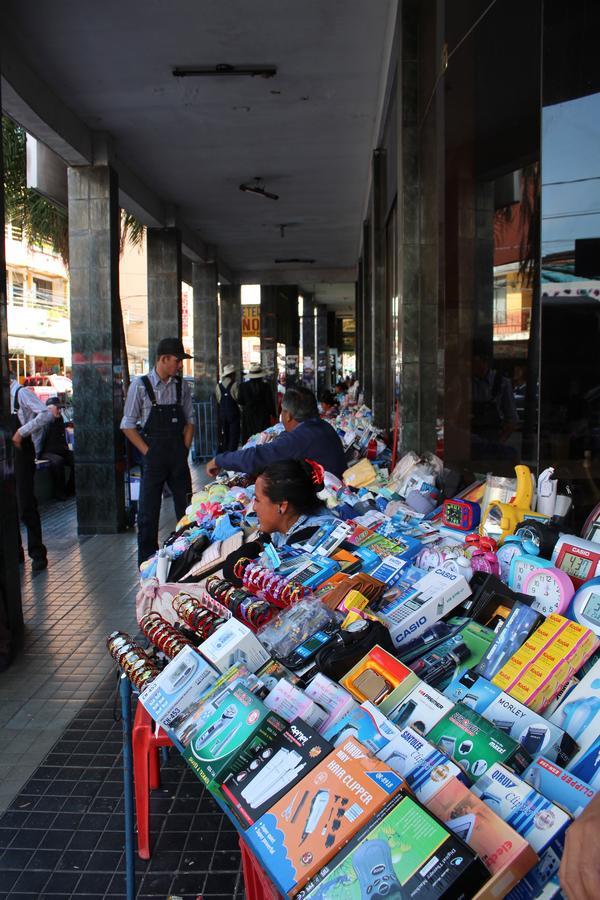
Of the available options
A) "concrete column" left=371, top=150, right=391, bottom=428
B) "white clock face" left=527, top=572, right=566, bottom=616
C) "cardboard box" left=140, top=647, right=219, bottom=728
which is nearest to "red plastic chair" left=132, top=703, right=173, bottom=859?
"cardboard box" left=140, top=647, right=219, bottom=728

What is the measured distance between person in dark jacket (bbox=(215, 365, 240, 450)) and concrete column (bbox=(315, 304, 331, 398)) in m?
19.8

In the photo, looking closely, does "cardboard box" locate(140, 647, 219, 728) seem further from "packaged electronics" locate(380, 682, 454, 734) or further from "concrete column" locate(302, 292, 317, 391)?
"concrete column" locate(302, 292, 317, 391)

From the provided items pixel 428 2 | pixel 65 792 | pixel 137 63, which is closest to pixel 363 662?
pixel 65 792

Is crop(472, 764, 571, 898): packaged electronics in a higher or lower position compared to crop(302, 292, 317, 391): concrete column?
lower

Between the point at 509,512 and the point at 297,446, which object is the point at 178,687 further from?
the point at 297,446

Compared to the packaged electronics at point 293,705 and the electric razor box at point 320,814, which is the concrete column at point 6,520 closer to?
the packaged electronics at point 293,705

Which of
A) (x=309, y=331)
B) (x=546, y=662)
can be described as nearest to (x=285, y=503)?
(x=546, y=662)

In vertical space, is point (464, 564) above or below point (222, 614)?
above

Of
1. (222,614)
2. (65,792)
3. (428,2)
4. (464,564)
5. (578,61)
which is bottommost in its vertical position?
(65,792)

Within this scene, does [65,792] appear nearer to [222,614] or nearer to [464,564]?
[222,614]

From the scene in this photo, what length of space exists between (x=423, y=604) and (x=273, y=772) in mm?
882

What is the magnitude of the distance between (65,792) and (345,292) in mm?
29744

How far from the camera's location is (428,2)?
5727 millimetres

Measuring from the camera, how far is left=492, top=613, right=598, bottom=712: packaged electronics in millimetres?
1846
